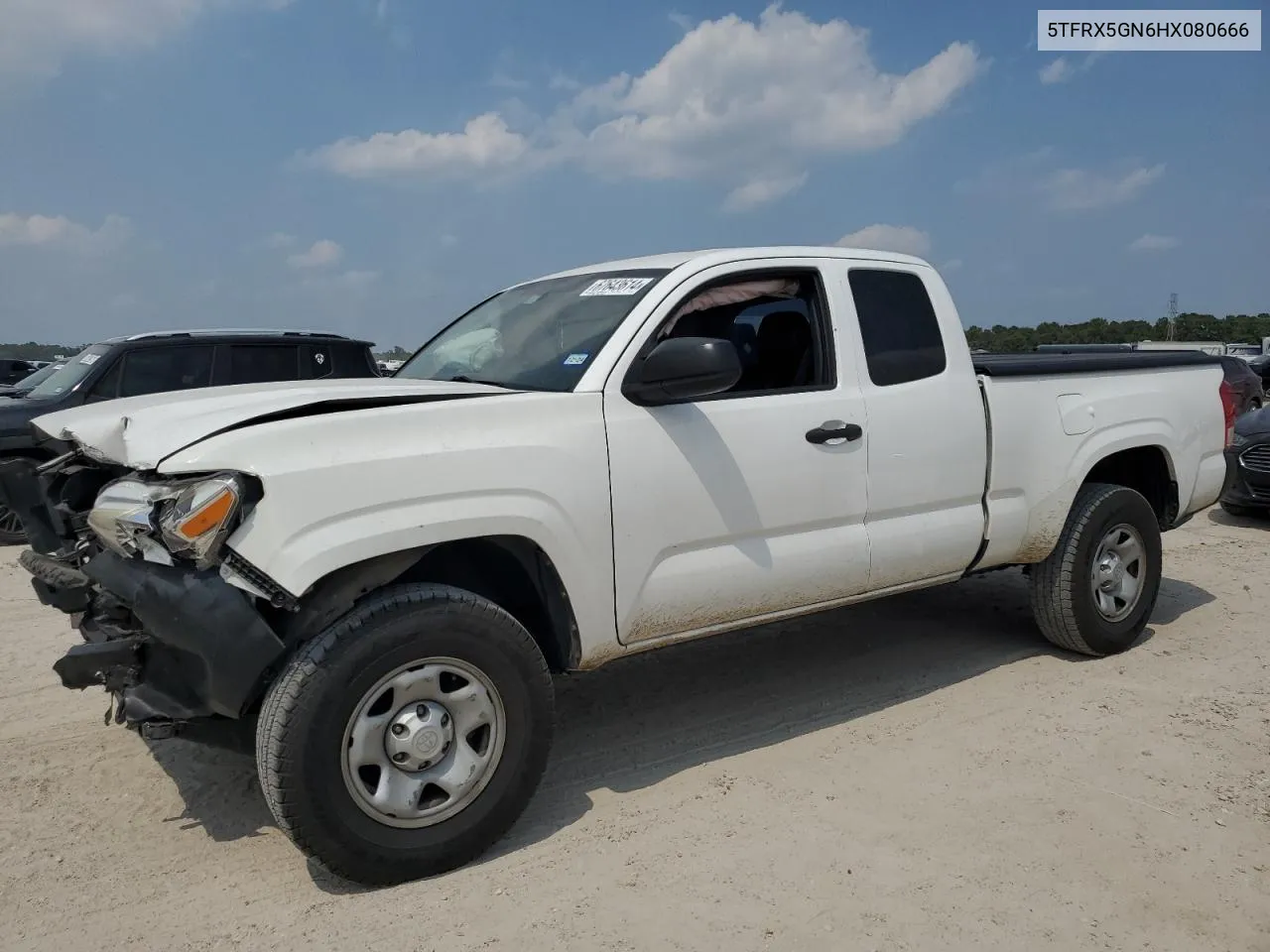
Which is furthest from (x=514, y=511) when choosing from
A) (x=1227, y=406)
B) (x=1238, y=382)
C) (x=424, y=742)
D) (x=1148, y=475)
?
(x=1238, y=382)

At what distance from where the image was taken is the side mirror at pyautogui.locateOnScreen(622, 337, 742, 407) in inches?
126

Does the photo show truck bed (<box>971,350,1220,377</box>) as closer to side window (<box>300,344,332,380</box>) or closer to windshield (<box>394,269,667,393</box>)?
windshield (<box>394,269,667,393</box>)

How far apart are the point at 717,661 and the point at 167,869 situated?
2.71 meters

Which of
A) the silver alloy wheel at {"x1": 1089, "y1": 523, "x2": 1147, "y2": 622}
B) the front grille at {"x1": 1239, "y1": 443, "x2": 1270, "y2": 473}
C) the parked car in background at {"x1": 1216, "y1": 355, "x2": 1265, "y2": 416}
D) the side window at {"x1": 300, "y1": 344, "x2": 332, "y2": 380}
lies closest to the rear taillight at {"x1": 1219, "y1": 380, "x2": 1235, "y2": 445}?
the parked car in background at {"x1": 1216, "y1": 355, "x2": 1265, "y2": 416}

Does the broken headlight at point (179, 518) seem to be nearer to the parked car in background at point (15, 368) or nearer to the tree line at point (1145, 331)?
the parked car in background at point (15, 368)

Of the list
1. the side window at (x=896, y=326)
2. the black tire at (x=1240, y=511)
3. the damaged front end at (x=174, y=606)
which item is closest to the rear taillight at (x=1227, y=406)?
the side window at (x=896, y=326)

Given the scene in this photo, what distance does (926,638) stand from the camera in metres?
5.33

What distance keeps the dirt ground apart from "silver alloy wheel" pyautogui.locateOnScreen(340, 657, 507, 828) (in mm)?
260

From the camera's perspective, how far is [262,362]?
8.98 meters

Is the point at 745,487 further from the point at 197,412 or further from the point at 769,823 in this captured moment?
the point at 197,412

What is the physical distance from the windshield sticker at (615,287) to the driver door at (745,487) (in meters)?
0.18

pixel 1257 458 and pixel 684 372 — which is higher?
pixel 684 372

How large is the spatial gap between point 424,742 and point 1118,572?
148 inches

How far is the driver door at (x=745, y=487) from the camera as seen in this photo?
3320 mm
